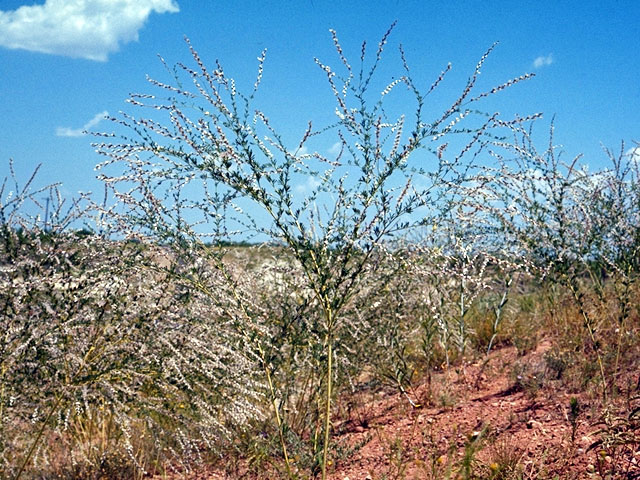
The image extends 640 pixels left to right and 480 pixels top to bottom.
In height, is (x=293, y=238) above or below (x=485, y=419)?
above

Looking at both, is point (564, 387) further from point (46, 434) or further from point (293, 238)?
point (46, 434)

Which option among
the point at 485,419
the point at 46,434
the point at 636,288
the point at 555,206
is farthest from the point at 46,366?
the point at 636,288

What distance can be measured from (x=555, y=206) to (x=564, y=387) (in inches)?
52.4

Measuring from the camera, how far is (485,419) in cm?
453

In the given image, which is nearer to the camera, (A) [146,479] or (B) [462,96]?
(B) [462,96]

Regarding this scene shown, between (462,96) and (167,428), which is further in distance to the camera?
(167,428)

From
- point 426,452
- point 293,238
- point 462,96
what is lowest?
point 426,452

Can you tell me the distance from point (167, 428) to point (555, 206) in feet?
10.5

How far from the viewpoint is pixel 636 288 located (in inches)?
255

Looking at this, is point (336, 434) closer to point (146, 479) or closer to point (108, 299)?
point (146, 479)

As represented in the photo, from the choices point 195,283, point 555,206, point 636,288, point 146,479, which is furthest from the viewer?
point 636,288

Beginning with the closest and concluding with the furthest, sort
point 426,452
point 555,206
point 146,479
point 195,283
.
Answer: point 195,283 < point 426,452 < point 146,479 < point 555,206

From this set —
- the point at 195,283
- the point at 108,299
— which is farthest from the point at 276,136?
the point at 108,299

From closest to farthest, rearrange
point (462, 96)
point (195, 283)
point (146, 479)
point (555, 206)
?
point (462, 96) < point (195, 283) < point (146, 479) < point (555, 206)
